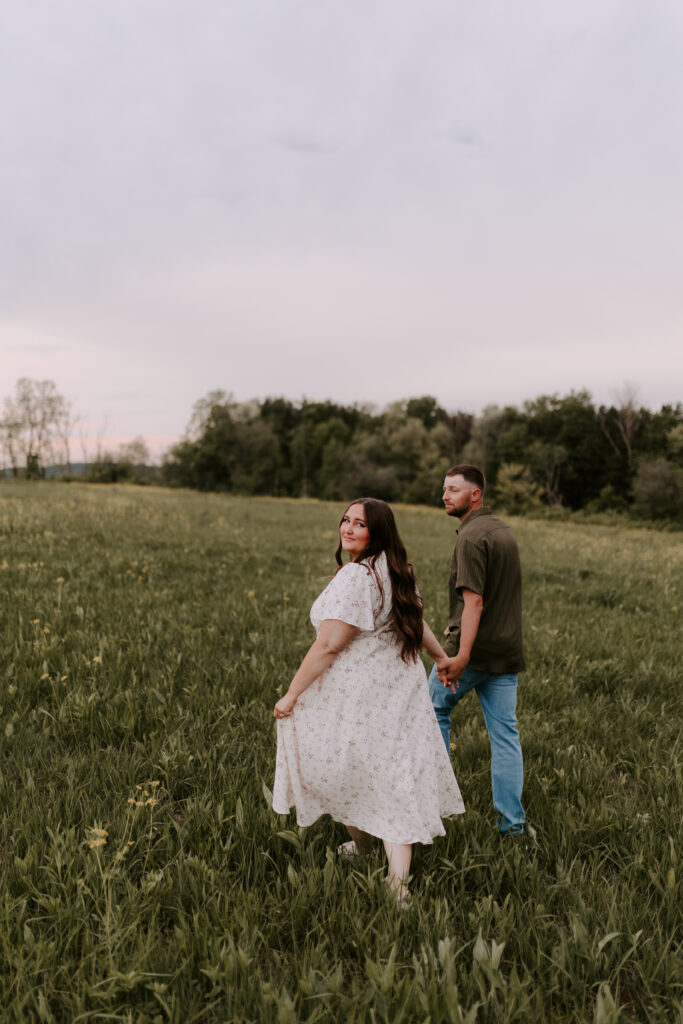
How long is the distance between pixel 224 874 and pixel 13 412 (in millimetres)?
89771

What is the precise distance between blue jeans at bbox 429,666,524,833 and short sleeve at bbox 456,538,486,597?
21.7 inches

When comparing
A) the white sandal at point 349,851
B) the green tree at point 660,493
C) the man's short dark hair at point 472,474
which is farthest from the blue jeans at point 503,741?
the green tree at point 660,493

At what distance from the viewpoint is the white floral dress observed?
2.55 metres

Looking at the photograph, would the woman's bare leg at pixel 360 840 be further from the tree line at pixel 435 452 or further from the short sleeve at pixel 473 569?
the tree line at pixel 435 452

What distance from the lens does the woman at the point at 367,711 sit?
2541 millimetres

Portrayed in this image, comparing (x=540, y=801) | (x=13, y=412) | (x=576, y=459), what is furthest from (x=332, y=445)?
(x=540, y=801)

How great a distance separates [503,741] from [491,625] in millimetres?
661

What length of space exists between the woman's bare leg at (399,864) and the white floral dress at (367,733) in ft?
0.17

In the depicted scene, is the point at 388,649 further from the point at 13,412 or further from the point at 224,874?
the point at 13,412

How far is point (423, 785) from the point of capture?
261 centimetres

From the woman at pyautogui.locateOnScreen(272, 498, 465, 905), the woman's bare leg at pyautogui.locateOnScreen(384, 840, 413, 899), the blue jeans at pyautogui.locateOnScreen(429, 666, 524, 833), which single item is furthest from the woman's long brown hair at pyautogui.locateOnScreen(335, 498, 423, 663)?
the woman's bare leg at pyautogui.locateOnScreen(384, 840, 413, 899)

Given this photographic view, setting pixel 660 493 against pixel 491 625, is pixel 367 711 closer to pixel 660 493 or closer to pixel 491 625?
pixel 491 625

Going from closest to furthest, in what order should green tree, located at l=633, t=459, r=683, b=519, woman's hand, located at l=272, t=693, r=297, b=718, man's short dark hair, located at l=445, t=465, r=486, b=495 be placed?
woman's hand, located at l=272, t=693, r=297, b=718 < man's short dark hair, located at l=445, t=465, r=486, b=495 < green tree, located at l=633, t=459, r=683, b=519

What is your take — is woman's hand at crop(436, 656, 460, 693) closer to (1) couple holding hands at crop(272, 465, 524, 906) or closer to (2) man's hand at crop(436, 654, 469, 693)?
(2) man's hand at crop(436, 654, 469, 693)
